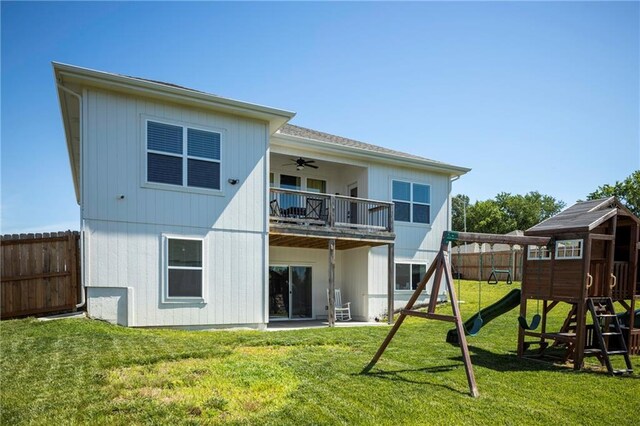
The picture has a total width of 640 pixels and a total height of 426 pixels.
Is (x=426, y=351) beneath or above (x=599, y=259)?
beneath

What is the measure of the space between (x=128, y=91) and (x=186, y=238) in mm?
3745

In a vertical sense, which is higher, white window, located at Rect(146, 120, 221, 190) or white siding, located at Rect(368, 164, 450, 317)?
white window, located at Rect(146, 120, 221, 190)

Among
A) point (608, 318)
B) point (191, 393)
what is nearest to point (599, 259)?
point (608, 318)

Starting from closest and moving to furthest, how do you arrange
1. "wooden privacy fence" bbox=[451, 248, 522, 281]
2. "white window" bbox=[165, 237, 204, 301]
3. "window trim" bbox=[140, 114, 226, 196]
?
"window trim" bbox=[140, 114, 226, 196], "white window" bbox=[165, 237, 204, 301], "wooden privacy fence" bbox=[451, 248, 522, 281]

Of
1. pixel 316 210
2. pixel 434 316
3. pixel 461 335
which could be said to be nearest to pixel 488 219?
pixel 316 210

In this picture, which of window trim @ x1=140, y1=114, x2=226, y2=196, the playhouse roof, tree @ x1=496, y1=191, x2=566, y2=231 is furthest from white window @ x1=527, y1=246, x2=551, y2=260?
tree @ x1=496, y1=191, x2=566, y2=231

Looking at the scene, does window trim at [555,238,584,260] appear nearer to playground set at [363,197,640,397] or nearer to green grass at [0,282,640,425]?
playground set at [363,197,640,397]

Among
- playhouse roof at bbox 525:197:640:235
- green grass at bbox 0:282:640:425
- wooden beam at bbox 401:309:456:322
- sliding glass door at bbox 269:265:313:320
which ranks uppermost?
playhouse roof at bbox 525:197:640:235

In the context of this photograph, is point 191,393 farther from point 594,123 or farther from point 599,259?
point 594,123

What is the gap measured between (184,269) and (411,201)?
8736mm

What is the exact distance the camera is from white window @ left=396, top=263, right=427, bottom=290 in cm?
1530

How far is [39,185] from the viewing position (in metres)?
12.7

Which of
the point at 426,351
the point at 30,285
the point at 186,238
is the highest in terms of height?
the point at 186,238

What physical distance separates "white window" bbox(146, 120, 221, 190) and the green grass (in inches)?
152
